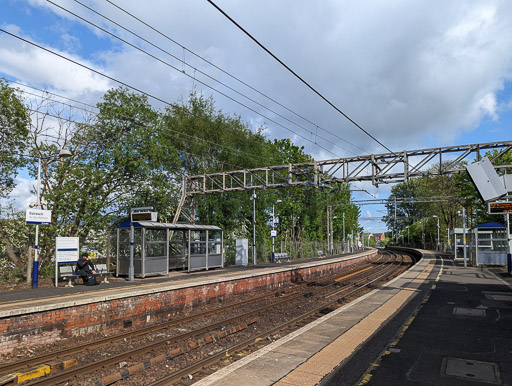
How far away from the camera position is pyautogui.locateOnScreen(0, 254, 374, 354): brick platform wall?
8438mm

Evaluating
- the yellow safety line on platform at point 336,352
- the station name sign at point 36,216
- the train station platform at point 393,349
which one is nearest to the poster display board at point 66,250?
the station name sign at point 36,216

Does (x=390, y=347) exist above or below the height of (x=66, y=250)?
below

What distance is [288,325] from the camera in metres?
10.5

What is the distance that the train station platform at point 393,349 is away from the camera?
5.68m

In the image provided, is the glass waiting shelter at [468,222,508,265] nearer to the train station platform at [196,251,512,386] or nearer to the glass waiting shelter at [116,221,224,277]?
the train station platform at [196,251,512,386]

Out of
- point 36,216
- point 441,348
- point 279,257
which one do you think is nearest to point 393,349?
point 441,348

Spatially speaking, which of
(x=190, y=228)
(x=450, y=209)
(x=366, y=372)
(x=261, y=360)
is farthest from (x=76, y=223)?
(x=450, y=209)

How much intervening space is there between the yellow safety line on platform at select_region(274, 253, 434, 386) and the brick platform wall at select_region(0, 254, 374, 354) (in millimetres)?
6126

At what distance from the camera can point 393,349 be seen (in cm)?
706

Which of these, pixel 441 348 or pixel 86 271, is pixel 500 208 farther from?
pixel 86 271

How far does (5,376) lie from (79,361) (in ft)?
4.77

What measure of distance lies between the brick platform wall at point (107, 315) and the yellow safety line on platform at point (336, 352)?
613 cm

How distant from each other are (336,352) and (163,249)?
40.9 feet

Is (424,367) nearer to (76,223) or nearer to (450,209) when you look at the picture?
(76,223)
